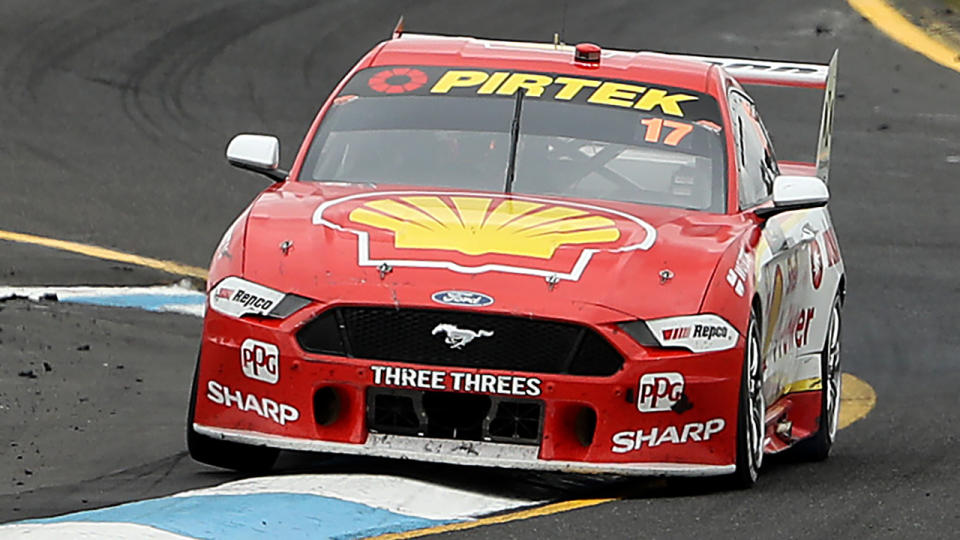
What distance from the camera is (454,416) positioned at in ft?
21.9

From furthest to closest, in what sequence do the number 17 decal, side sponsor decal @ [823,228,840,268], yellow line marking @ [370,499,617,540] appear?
side sponsor decal @ [823,228,840,268]
the number 17 decal
yellow line marking @ [370,499,617,540]

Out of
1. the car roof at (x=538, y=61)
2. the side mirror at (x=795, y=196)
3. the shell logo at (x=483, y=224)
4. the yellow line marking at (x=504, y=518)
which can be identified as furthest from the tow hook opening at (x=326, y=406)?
the car roof at (x=538, y=61)

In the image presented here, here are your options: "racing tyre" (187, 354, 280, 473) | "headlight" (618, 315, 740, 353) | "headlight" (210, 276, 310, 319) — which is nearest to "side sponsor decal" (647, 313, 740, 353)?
"headlight" (618, 315, 740, 353)

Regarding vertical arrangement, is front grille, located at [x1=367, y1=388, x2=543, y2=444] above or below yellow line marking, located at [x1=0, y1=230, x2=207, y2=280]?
above

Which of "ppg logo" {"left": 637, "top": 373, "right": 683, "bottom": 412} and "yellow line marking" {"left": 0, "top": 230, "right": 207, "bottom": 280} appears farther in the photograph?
"yellow line marking" {"left": 0, "top": 230, "right": 207, "bottom": 280}

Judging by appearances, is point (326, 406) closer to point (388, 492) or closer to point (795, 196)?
point (388, 492)

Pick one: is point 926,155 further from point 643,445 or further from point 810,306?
point 643,445

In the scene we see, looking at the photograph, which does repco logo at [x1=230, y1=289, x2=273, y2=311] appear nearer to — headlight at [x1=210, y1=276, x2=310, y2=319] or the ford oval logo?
headlight at [x1=210, y1=276, x2=310, y2=319]

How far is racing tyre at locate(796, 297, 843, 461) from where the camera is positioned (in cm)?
872

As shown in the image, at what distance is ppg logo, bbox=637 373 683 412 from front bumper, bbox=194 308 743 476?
14 mm

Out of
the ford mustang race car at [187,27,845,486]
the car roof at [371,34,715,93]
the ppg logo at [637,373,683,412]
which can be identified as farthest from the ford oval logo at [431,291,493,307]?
the car roof at [371,34,715,93]

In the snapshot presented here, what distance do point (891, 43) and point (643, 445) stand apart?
39.9ft

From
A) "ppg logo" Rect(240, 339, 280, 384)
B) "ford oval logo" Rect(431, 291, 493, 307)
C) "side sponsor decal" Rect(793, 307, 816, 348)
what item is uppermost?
"ford oval logo" Rect(431, 291, 493, 307)

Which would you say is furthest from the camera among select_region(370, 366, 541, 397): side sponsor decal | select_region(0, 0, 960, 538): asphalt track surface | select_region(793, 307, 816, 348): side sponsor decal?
select_region(793, 307, 816, 348): side sponsor decal
